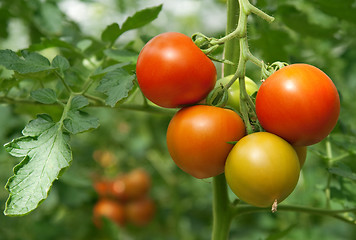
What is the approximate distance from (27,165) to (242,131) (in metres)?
0.38

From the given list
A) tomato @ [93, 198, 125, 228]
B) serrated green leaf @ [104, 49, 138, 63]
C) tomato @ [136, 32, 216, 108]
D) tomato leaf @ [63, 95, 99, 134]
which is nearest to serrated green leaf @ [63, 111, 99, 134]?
tomato leaf @ [63, 95, 99, 134]

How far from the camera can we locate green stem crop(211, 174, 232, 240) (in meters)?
0.98

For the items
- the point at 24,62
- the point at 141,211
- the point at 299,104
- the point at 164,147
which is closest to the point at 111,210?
the point at 141,211

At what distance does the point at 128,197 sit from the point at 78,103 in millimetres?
1690

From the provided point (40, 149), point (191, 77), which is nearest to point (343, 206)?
point (191, 77)

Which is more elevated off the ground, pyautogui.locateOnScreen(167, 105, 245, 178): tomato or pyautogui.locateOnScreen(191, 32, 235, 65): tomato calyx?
pyautogui.locateOnScreen(191, 32, 235, 65): tomato calyx

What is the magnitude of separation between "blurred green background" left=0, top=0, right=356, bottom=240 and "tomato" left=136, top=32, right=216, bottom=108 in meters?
0.25

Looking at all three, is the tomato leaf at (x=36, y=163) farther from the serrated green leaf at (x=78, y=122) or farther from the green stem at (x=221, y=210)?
the green stem at (x=221, y=210)

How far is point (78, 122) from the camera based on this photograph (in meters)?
0.83

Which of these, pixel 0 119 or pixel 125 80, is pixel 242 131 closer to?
pixel 125 80

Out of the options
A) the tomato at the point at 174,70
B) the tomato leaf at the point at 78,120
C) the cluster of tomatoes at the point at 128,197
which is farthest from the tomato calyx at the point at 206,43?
the cluster of tomatoes at the point at 128,197

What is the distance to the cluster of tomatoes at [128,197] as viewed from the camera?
7.81 ft

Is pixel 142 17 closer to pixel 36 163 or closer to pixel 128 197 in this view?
pixel 36 163

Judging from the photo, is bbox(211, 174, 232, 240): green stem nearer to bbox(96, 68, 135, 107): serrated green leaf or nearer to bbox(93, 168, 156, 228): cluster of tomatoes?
bbox(96, 68, 135, 107): serrated green leaf
